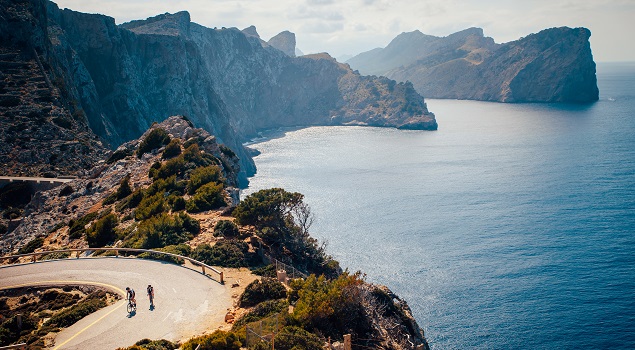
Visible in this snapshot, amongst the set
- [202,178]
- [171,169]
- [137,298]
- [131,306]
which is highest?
[171,169]

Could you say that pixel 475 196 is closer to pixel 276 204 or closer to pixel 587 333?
pixel 587 333

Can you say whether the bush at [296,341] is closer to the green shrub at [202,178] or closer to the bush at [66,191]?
the green shrub at [202,178]

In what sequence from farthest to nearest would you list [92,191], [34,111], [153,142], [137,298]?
1. [34,111]
2. [153,142]
3. [92,191]
4. [137,298]

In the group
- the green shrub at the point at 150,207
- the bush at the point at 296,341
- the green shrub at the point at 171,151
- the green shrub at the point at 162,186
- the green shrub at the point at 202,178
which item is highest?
the green shrub at the point at 171,151

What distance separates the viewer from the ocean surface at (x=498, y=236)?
6800 cm

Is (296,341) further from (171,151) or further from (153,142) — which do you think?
(153,142)

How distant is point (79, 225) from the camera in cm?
5816

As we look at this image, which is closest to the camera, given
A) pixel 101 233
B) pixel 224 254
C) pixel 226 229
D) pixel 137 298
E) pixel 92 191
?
pixel 137 298

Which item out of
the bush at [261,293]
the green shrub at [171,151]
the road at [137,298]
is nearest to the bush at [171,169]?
the green shrub at [171,151]

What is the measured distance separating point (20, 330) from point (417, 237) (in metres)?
82.7

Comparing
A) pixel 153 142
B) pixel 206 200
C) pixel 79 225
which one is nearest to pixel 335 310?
pixel 206 200

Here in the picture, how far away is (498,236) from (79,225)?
75.9 metres

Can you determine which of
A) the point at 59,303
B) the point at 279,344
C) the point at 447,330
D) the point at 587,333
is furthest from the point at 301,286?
the point at 587,333

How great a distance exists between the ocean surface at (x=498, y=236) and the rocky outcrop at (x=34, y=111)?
5193cm
